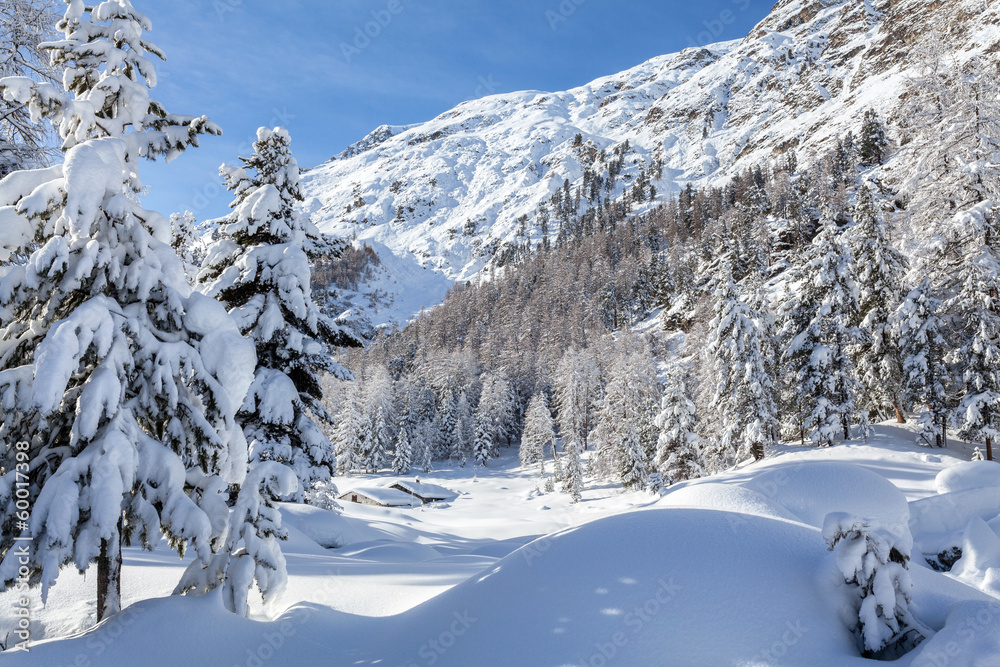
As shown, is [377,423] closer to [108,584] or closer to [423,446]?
[423,446]

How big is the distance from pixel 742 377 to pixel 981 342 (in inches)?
368

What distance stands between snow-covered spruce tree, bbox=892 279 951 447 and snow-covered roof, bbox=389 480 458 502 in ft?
121

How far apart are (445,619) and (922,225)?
70.2ft

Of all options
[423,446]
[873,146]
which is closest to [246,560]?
[423,446]

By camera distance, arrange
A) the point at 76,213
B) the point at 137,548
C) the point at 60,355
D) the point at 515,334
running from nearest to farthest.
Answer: the point at 60,355 < the point at 76,213 < the point at 137,548 < the point at 515,334

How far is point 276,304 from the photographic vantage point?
37.3ft

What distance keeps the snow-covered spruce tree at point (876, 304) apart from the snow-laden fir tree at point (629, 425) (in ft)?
45.8

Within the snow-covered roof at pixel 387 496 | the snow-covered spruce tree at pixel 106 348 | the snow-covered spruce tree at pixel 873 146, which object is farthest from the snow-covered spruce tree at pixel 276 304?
the snow-covered spruce tree at pixel 873 146

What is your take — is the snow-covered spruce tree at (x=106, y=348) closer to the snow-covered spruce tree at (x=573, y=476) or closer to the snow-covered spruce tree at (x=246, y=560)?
the snow-covered spruce tree at (x=246, y=560)

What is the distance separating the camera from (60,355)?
474cm

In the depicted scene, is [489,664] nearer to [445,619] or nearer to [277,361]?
[445,619]

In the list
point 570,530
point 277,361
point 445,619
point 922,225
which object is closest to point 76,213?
point 445,619

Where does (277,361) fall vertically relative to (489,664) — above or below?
above

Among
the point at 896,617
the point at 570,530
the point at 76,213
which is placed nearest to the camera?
the point at 896,617
